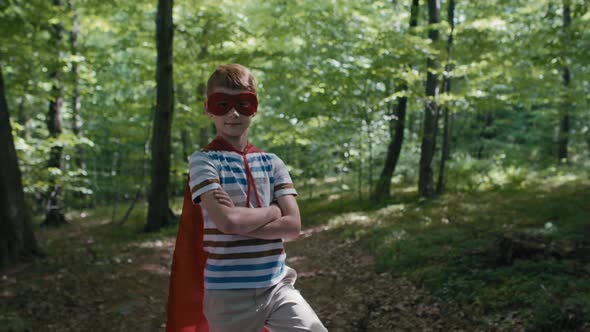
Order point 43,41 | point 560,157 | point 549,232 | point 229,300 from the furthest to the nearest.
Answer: point 560,157, point 43,41, point 549,232, point 229,300

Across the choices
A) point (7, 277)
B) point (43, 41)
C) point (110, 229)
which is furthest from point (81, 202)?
point (7, 277)

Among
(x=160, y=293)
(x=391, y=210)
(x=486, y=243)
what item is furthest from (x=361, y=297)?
(x=391, y=210)

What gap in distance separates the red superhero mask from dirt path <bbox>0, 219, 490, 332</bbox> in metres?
3.50

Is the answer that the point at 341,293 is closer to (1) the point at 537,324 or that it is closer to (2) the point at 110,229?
(1) the point at 537,324

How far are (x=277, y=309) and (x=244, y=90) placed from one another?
3.21ft

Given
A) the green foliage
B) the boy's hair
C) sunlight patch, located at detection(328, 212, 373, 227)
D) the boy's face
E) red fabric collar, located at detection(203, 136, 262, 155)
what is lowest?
sunlight patch, located at detection(328, 212, 373, 227)

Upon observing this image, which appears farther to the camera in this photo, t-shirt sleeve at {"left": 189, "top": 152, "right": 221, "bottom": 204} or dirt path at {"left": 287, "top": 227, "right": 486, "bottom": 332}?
dirt path at {"left": 287, "top": 227, "right": 486, "bottom": 332}

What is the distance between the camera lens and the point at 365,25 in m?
11.2

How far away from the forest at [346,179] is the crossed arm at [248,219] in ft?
10.3

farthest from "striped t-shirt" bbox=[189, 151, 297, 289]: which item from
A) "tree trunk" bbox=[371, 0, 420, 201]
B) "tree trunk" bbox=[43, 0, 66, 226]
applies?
"tree trunk" bbox=[43, 0, 66, 226]

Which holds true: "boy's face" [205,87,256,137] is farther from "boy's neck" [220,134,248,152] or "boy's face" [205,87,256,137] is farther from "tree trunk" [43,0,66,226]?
"tree trunk" [43,0,66,226]

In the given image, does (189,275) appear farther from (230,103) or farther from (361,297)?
(361,297)

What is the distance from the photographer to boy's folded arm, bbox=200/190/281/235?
5.60 ft

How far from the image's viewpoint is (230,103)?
74.2 inches
